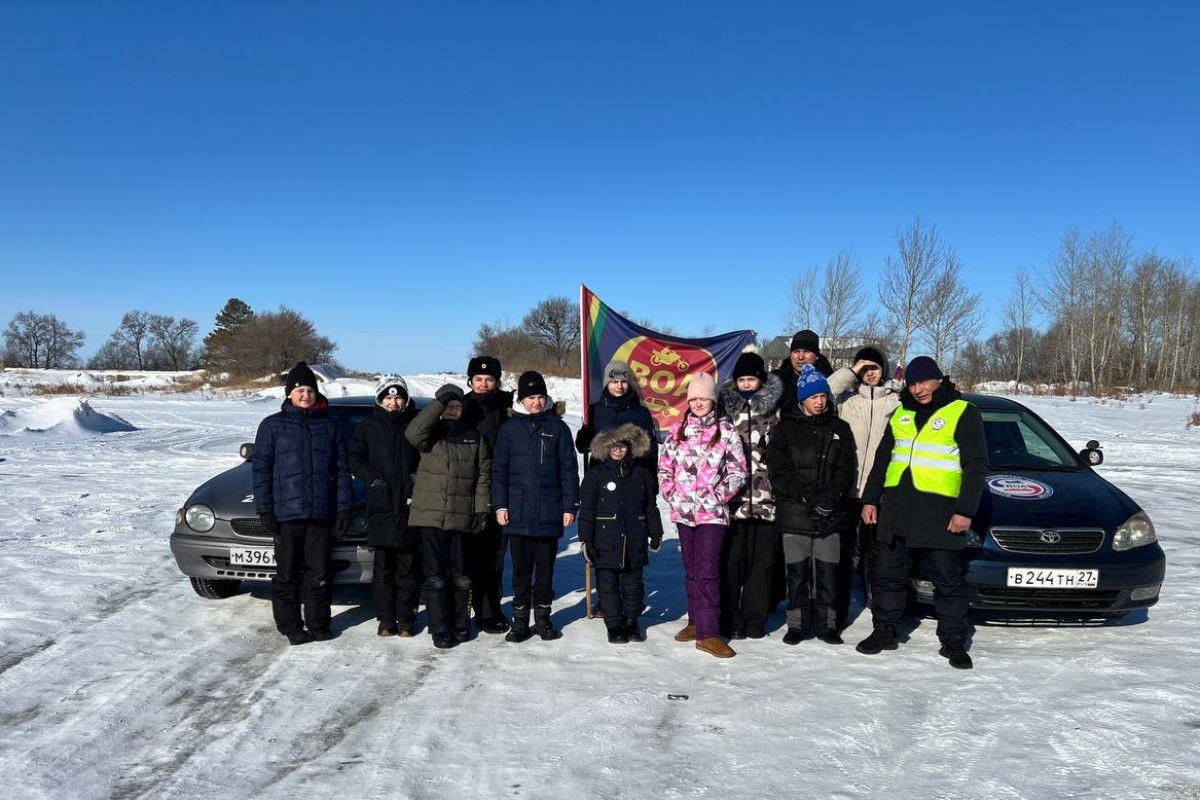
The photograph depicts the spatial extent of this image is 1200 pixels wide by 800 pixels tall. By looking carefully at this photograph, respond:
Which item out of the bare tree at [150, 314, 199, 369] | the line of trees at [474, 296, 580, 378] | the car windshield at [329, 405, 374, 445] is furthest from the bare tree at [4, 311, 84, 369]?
the car windshield at [329, 405, 374, 445]

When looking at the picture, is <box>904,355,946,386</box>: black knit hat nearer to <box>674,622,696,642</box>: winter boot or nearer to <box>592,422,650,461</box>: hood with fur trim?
<box>592,422,650,461</box>: hood with fur trim

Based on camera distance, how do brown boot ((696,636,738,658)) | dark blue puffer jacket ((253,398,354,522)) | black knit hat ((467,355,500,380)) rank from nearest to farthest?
brown boot ((696,636,738,658)), dark blue puffer jacket ((253,398,354,522)), black knit hat ((467,355,500,380))

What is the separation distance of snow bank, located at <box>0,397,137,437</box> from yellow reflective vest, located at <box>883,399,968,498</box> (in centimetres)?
1944

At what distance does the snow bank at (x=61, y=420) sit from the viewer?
18.3 m

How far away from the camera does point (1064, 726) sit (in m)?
3.69

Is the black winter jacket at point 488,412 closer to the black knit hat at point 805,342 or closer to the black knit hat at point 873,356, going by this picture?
the black knit hat at point 805,342

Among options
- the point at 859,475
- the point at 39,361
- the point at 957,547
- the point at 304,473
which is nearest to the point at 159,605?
the point at 304,473

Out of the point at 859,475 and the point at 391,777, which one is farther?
the point at 859,475

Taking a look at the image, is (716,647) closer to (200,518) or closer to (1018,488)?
(1018,488)

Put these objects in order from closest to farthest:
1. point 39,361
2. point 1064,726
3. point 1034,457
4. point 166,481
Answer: point 1064,726
point 1034,457
point 166,481
point 39,361

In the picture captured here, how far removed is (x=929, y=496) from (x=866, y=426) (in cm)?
73

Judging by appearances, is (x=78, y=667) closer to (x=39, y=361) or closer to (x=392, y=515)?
(x=392, y=515)

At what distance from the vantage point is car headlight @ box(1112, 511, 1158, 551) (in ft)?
15.9

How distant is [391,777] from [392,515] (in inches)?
76.0
